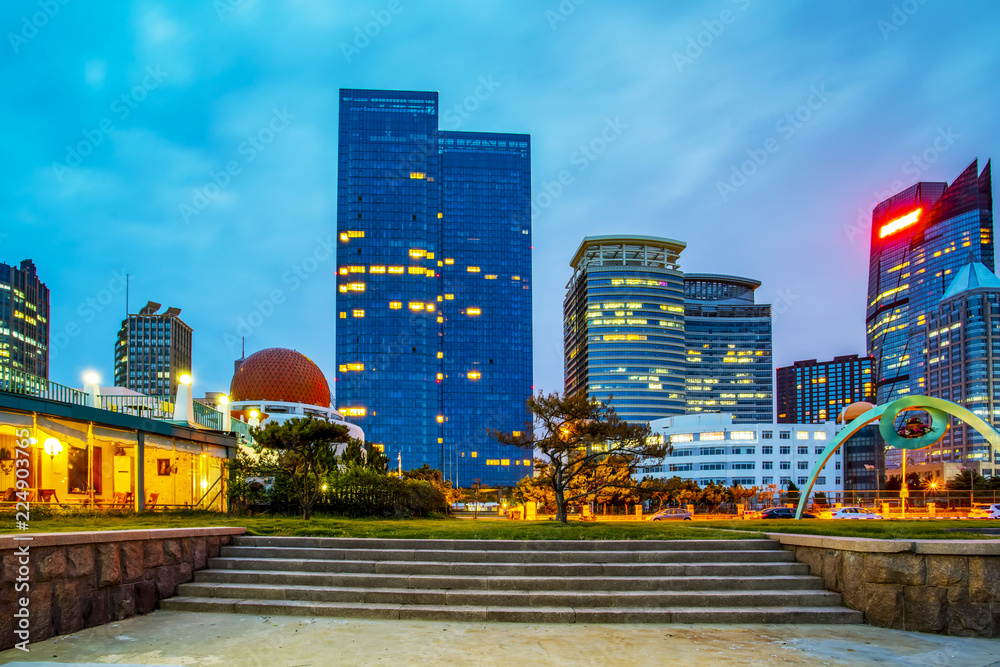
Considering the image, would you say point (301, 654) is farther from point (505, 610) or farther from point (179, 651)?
point (505, 610)

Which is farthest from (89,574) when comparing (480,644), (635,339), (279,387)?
(635,339)

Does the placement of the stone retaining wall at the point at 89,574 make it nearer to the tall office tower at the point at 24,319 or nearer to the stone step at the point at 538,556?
the stone step at the point at 538,556

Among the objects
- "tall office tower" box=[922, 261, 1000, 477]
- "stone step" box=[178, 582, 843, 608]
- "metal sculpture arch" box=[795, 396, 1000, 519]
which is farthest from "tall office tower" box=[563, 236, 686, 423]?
"stone step" box=[178, 582, 843, 608]

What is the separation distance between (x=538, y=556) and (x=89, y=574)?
5.98m

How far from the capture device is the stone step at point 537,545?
35.1ft

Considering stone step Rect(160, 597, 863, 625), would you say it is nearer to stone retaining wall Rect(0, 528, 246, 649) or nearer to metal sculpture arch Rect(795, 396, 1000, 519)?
stone retaining wall Rect(0, 528, 246, 649)

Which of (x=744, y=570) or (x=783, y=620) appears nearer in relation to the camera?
(x=783, y=620)

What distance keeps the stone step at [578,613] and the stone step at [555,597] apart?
6.5 inches

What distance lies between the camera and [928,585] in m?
8.09

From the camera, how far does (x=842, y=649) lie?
7.15 meters

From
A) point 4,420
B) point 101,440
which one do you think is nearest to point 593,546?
point 4,420

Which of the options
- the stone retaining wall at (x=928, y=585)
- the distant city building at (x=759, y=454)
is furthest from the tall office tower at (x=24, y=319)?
the stone retaining wall at (x=928, y=585)

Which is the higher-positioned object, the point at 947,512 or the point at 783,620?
the point at 783,620

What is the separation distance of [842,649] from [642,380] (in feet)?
578
